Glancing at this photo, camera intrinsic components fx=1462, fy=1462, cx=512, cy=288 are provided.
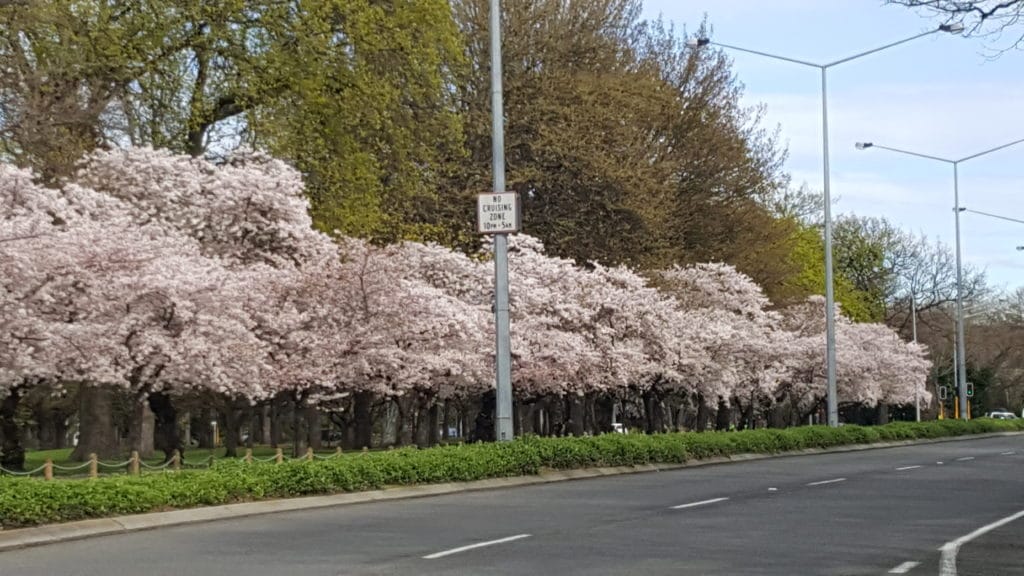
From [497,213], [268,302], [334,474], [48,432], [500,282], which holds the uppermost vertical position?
[497,213]

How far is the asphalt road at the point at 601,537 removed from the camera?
519 inches

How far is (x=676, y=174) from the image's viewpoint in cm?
5478

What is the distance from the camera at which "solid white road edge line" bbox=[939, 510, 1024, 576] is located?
12.8 meters

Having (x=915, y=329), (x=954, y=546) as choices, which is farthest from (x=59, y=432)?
(x=954, y=546)

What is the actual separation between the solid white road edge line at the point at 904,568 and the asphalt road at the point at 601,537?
2 centimetres

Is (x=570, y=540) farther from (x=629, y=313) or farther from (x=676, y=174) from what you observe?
(x=676, y=174)

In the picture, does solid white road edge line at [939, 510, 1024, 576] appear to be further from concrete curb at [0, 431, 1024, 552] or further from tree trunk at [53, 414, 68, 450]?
tree trunk at [53, 414, 68, 450]

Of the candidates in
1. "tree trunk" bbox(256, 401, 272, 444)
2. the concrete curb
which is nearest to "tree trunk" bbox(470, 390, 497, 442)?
the concrete curb

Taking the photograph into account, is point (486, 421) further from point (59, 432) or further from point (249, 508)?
point (59, 432)

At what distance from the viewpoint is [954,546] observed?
15047 mm

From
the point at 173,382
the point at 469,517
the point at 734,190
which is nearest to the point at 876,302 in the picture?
the point at 734,190

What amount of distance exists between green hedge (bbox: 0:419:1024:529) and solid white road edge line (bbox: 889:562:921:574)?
9.93 m

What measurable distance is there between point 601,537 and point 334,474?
8361 millimetres

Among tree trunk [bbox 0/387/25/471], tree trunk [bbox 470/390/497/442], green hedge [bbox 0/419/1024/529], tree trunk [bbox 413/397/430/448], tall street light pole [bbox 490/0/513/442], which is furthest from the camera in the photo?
tree trunk [bbox 413/397/430/448]
